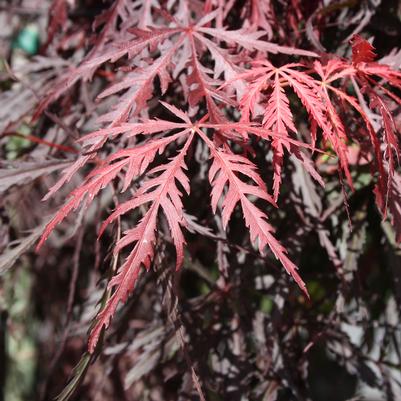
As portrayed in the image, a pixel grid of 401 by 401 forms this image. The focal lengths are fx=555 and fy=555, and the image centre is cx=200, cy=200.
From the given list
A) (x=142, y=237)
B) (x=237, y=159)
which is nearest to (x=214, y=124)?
(x=237, y=159)

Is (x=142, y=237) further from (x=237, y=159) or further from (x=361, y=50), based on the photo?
(x=361, y=50)

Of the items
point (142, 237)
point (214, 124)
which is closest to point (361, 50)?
point (214, 124)

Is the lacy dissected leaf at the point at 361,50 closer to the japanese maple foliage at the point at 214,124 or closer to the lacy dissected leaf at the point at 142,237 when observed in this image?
the japanese maple foliage at the point at 214,124

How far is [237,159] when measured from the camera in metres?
0.69

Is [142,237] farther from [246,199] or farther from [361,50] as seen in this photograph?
[361,50]

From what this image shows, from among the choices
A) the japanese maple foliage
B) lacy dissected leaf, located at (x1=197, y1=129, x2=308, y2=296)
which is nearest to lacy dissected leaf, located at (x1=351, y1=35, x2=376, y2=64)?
the japanese maple foliage

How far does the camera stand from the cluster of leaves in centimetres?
75

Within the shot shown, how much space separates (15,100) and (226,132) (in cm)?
62

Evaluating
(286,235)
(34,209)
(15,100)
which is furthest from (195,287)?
(15,100)

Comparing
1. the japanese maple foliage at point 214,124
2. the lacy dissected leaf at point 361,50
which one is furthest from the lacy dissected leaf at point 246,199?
the lacy dissected leaf at point 361,50

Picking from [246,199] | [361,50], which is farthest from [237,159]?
[361,50]

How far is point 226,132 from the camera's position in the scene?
2.42ft

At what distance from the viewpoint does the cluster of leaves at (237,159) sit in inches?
29.7

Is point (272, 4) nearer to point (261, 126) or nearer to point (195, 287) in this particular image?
point (261, 126)
